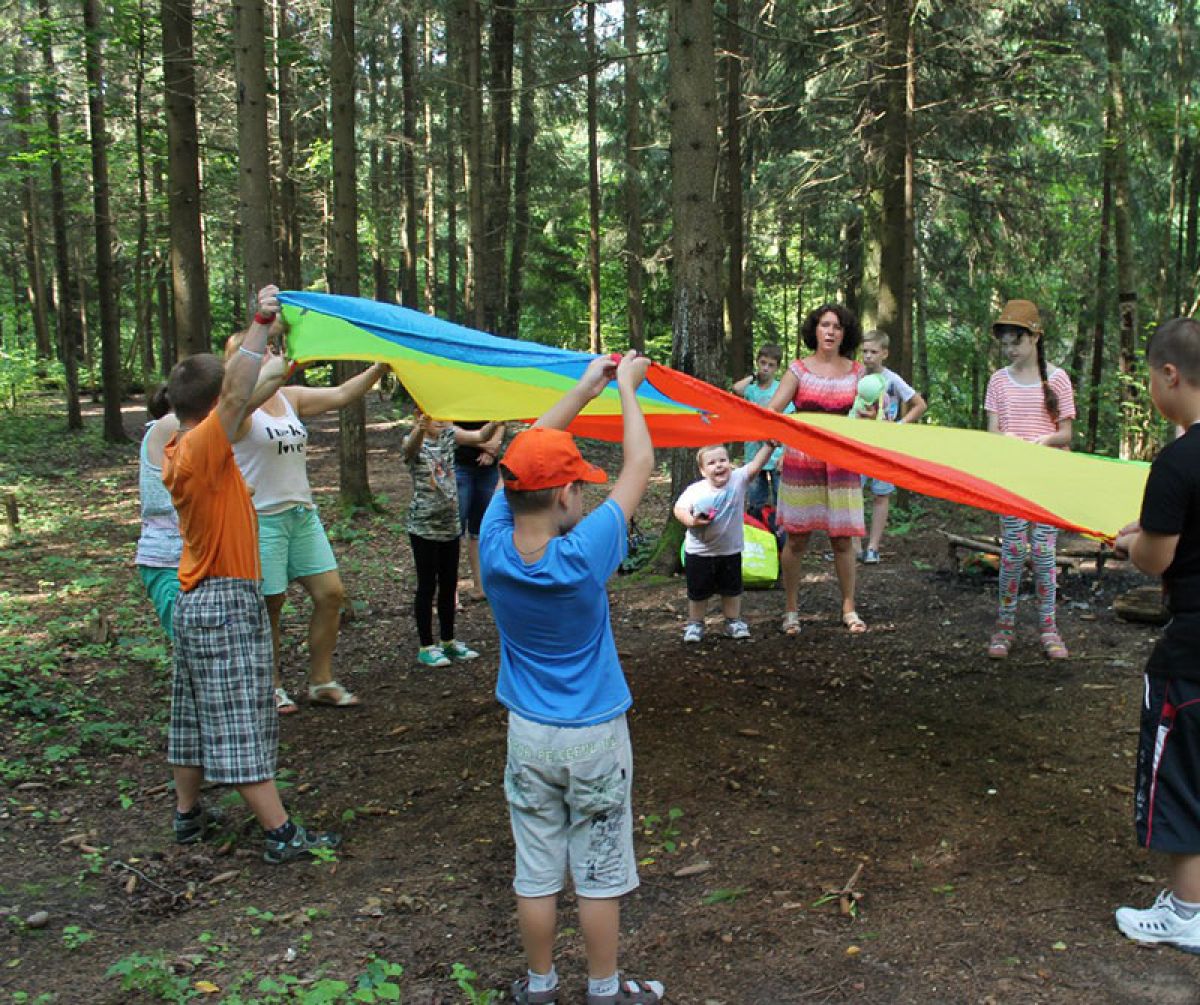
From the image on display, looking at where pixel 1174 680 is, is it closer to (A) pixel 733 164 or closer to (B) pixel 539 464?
(B) pixel 539 464

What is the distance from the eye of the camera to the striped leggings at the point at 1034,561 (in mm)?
5211

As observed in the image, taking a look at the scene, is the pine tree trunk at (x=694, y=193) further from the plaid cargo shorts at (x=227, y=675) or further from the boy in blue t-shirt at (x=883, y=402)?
the plaid cargo shorts at (x=227, y=675)

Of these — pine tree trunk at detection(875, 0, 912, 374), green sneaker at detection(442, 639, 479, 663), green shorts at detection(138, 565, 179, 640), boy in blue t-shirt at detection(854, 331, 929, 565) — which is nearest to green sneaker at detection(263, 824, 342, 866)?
green shorts at detection(138, 565, 179, 640)

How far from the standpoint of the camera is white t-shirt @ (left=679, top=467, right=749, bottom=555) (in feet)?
18.7

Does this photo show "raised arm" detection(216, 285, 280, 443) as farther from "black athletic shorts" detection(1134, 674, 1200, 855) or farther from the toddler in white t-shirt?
"black athletic shorts" detection(1134, 674, 1200, 855)

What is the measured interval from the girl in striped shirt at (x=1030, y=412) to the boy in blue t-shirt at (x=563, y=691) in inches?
131

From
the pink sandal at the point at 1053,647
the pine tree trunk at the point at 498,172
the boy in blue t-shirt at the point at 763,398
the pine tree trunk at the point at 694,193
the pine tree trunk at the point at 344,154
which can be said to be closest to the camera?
the pink sandal at the point at 1053,647

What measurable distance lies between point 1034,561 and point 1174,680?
259 cm

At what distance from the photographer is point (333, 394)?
186 inches

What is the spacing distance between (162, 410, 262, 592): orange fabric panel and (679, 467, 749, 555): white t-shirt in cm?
277

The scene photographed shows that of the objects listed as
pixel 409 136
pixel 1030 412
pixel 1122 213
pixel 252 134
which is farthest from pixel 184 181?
pixel 1122 213

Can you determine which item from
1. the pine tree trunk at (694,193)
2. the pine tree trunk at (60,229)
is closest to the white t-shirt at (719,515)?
the pine tree trunk at (694,193)

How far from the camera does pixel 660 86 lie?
18.7 meters

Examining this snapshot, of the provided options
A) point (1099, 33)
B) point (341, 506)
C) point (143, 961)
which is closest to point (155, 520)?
point (143, 961)
